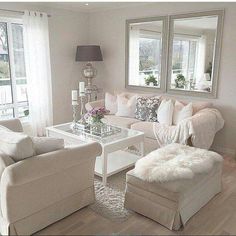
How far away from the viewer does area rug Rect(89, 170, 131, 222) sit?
2549mm

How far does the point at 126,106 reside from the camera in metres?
4.68

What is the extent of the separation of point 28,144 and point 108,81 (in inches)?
146

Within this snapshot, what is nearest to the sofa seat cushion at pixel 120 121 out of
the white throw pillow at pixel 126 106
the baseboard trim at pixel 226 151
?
the white throw pillow at pixel 126 106

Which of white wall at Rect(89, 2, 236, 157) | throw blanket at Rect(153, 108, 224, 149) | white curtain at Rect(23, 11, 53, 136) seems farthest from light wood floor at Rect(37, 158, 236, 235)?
white curtain at Rect(23, 11, 53, 136)

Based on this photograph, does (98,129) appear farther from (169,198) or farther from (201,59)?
(201,59)

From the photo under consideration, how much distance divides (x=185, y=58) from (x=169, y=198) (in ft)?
9.36

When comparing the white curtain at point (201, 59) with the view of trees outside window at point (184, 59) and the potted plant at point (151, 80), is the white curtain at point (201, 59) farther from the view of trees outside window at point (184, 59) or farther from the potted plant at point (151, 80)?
the potted plant at point (151, 80)

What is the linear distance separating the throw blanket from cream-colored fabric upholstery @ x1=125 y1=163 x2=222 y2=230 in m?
0.87

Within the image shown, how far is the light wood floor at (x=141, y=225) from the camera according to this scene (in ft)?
7.56

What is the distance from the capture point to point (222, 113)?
163 inches

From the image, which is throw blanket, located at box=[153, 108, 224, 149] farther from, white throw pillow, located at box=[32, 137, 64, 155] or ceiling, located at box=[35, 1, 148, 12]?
ceiling, located at box=[35, 1, 148, 12]

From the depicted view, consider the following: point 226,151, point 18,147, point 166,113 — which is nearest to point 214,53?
point 166,113

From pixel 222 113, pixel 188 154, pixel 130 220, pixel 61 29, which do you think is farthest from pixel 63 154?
pixel 61 29

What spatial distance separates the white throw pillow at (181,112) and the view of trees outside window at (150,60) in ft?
2.68
